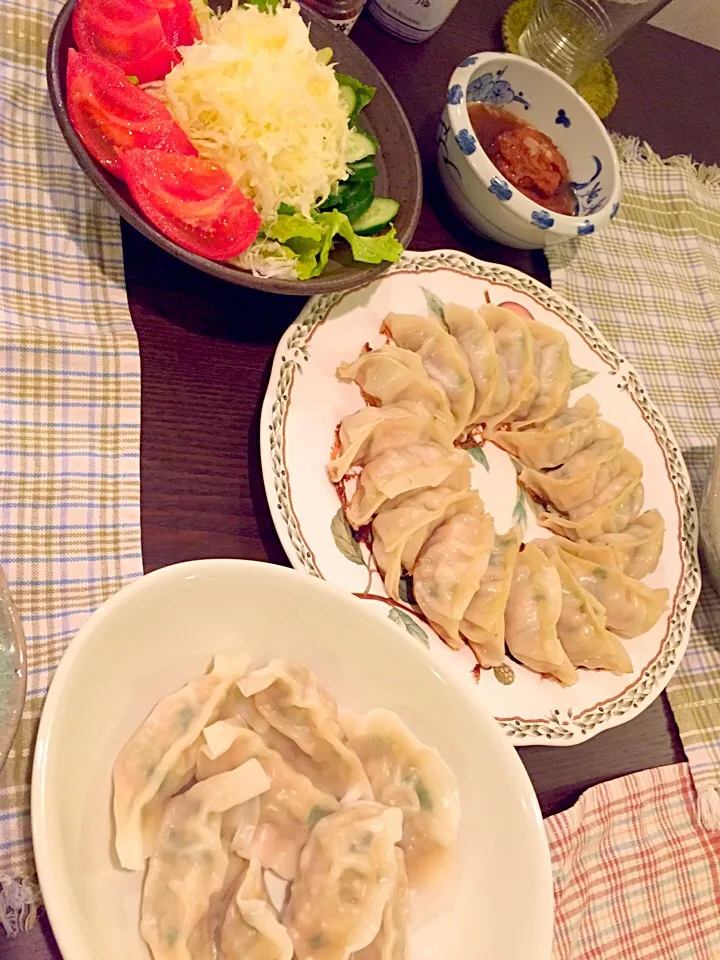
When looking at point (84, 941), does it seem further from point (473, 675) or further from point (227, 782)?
point (473, 675)

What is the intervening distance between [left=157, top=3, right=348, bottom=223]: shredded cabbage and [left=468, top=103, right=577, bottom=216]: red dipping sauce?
528 mm

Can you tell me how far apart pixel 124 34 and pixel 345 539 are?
0.99 meters

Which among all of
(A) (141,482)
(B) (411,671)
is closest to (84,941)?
(B) (411,671)

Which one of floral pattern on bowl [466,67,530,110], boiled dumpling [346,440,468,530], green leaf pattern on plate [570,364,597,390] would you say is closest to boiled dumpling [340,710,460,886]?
boiled dumpling [346,440,468,530]

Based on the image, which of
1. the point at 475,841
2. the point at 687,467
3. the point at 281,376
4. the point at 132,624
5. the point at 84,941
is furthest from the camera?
the point at 687,467

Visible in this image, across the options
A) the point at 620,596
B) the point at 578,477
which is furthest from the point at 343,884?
the point at 578,477

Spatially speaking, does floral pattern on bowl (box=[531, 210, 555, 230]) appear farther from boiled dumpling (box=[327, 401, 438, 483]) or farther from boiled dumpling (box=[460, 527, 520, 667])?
boiled dumpling (box=[460, 527, 520, 667])

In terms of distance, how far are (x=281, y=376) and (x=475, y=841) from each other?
2.78 ft

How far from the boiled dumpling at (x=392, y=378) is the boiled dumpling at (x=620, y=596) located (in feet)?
1.40

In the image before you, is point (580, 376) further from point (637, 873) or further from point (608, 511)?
point (637, 873)

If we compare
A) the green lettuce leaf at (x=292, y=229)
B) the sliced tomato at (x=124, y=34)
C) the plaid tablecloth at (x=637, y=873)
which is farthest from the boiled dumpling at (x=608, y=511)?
the sliced tomato at (x=124, y=34)

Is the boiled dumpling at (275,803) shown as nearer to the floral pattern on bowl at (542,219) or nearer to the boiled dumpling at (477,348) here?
the boiled dumpling at (477,348)

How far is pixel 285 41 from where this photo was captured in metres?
1.44

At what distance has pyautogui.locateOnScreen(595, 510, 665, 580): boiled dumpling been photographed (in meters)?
1.59
